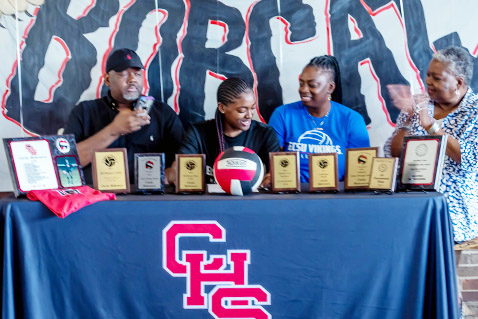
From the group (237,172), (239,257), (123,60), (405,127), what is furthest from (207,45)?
(239,257)

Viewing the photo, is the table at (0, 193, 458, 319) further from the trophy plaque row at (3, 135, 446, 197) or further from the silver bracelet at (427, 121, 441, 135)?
the silver bracelet at (427, 121, 441, 135)

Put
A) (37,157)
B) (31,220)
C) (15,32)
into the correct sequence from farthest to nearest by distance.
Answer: (15,32) → (37,157) → (31,220)

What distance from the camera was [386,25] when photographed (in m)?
3.62

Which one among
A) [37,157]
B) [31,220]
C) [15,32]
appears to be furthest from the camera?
[15,32]

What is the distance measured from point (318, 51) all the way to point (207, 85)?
30.0 inches

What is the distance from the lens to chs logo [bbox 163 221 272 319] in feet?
7.09

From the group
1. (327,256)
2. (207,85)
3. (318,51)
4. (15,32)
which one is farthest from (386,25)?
(15,32)

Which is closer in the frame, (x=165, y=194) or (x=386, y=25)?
(x=165, y=194)

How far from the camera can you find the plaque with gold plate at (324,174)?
2.36 metres

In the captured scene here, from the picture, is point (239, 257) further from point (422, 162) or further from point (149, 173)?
point (422, 162)

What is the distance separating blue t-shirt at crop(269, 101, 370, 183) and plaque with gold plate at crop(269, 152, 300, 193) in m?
0.95

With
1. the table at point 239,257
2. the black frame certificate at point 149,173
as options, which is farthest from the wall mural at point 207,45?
the table at point 239,257

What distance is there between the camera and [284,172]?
2381mm

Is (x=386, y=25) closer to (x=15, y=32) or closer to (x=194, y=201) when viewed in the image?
(x=194, y=201)
